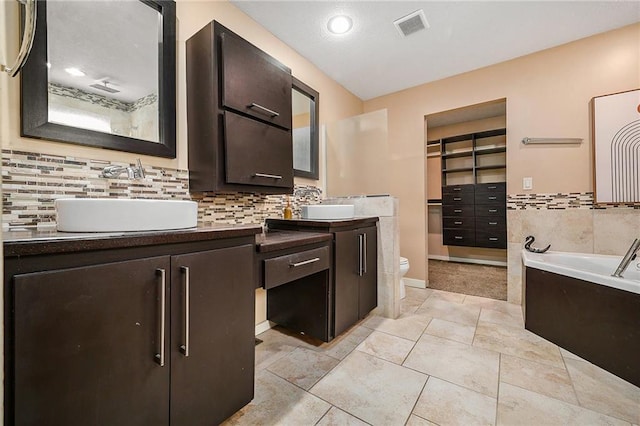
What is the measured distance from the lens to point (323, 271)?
1.78m

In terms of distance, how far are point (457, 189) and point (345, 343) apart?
3690 millimetres

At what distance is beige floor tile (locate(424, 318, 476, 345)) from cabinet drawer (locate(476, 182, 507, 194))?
2.82m

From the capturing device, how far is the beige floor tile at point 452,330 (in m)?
1.95

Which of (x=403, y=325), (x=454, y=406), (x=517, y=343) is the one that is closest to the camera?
(x=454, y=406)

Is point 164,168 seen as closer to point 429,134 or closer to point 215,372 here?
point 215,372

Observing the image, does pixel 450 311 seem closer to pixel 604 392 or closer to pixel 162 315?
pixel 604 392

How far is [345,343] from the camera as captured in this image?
1899 mm

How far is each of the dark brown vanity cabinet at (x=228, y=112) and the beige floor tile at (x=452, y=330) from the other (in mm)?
1723

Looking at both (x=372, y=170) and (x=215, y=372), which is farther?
(x=372, y=170)

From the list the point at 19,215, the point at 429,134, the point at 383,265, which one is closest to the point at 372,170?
the point at 383,265

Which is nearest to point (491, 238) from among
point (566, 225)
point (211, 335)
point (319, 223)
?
point (566, 225)

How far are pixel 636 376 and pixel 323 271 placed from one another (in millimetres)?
1823

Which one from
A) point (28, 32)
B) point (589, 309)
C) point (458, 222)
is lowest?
point (589, 309)

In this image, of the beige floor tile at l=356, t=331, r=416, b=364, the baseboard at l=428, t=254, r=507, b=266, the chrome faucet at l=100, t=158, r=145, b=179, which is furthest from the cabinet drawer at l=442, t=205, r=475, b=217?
the chrome faucet at l=100, t=158, r=145, b=179
